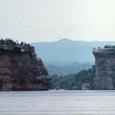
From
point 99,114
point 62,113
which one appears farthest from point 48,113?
point 99,114

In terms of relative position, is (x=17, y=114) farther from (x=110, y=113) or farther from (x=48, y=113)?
(x=110, y=113)

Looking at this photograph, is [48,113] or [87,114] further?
[48,113]

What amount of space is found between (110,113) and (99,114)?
3225 millimetres

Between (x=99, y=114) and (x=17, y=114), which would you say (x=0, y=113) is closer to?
(x=17, y=114)

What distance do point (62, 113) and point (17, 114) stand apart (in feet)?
18.4

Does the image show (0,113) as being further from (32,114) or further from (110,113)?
(110,113)

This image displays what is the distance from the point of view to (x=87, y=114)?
3900 inches

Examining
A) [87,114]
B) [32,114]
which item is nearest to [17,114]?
[32,114]

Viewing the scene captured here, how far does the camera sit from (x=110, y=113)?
104000 mm

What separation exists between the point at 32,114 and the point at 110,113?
936 centimetres

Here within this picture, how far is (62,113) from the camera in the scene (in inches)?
4181

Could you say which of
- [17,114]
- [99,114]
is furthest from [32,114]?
[99,114]

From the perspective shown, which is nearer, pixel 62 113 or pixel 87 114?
pixel 87 114

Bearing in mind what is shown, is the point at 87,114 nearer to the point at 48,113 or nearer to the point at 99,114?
the point at 99,114
